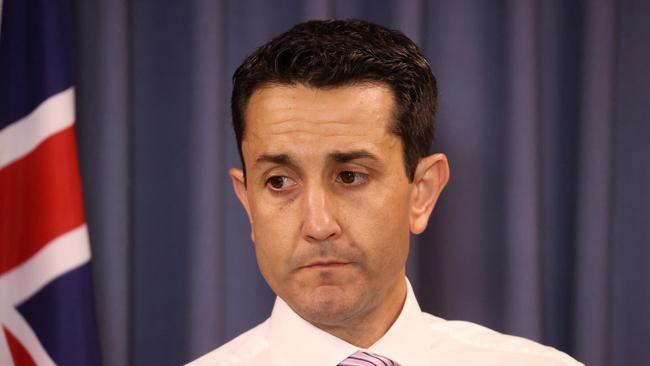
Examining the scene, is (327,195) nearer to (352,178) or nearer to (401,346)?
(352,178)

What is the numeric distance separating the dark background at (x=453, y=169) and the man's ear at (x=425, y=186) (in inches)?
18.3

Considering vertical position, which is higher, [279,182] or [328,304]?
[279,182]

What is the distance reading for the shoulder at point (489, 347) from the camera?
169cm

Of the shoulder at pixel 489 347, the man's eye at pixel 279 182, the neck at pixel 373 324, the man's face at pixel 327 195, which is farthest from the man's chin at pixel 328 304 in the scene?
the shoulder at pixel 489 347

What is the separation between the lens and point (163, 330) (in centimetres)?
201

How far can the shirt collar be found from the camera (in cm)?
149

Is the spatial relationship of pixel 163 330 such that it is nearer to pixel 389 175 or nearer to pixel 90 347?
pixel 90 347

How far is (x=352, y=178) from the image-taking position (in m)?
1.42

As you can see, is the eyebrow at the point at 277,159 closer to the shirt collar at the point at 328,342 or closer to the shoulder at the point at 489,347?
the shirt collar at the point at 328,342

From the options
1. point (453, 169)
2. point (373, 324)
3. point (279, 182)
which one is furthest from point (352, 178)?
point (453, 169)

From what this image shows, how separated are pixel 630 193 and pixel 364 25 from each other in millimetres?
1013

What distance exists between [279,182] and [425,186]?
33 centimetres

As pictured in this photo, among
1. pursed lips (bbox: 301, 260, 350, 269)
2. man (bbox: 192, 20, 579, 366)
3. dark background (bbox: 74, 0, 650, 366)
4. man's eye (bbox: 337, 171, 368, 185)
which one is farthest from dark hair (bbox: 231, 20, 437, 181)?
dark background (bbox: 74, 0, 650, 366)

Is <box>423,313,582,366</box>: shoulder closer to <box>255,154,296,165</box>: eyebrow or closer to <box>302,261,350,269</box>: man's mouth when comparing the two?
<box>302,261,350,269</box>: man's mouth
